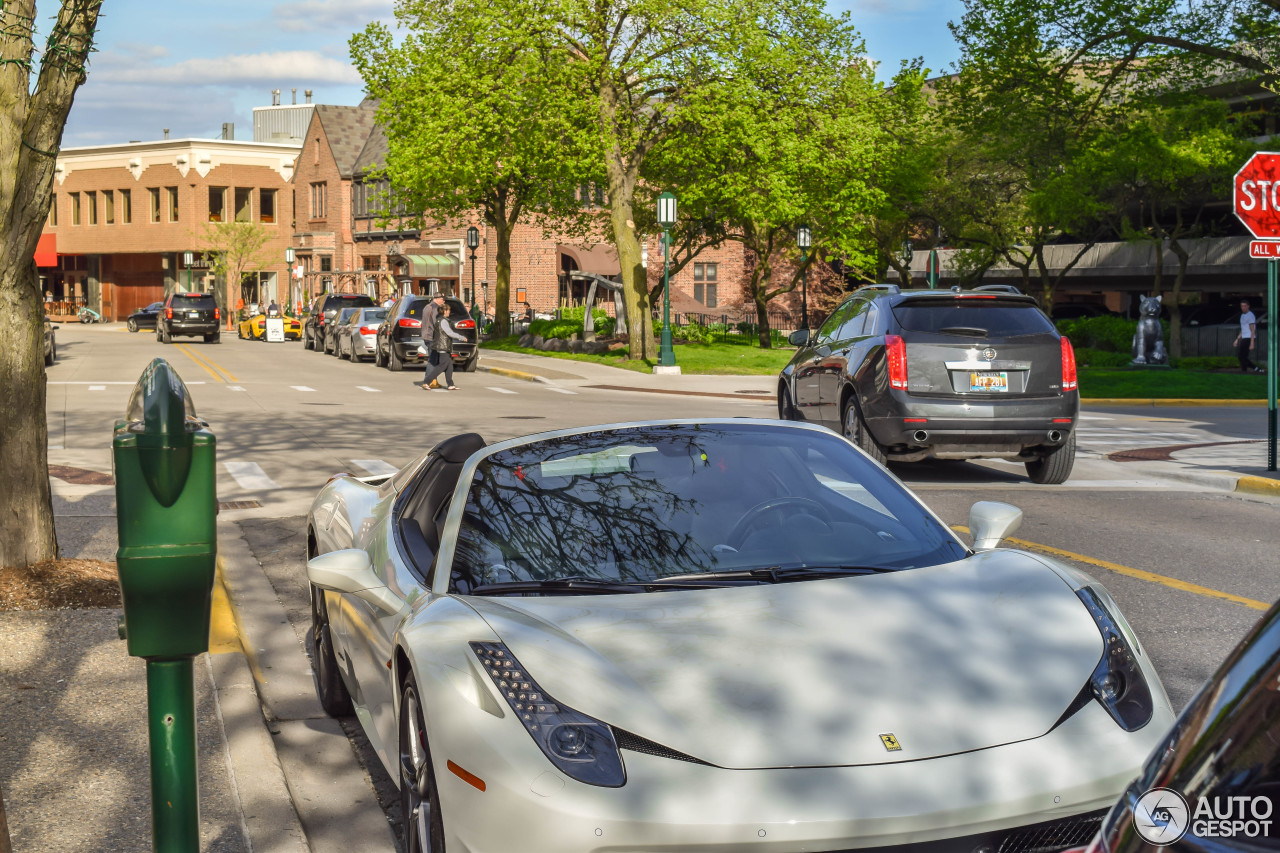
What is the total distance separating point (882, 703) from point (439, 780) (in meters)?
1.11

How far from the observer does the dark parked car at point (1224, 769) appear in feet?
4.04

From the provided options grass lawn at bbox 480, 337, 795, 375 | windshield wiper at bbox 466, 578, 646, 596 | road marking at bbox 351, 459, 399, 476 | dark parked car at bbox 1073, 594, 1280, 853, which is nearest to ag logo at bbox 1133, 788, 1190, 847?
dark parked car at bbox 1073, 594, 1280, 853

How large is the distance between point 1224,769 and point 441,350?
25.4 metres

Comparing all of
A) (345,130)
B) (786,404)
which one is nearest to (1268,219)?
(786,404)

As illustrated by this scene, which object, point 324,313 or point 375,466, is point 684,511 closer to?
point 375,466

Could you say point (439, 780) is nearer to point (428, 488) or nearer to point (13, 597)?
point (428, 488)

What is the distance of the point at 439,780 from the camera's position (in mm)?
3324

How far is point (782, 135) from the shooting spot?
34.4 meters

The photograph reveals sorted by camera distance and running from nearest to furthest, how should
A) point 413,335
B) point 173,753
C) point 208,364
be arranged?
1. point 173,753
2. point 413,335
3. point 208,364

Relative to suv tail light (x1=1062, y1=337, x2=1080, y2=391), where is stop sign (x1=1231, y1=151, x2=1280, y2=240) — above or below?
above

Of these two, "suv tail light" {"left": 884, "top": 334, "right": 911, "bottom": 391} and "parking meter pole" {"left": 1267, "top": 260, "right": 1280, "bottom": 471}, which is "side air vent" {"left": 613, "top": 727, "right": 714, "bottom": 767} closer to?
"suv tail light" {"left": 884, "top": 334, "right": 911, "bottom": 391}

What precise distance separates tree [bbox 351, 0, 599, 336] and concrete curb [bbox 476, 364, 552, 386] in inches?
222

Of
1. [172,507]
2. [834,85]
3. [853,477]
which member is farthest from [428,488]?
[834,85]

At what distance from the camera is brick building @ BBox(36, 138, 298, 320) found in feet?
270
